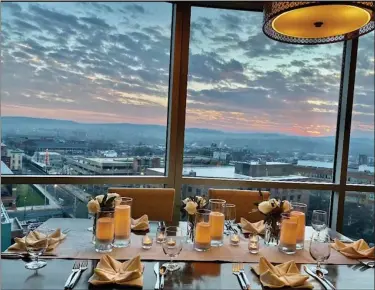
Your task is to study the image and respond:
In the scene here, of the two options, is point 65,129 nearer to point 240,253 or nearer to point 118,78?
point 118,78

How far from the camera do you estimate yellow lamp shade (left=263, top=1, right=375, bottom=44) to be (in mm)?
1661

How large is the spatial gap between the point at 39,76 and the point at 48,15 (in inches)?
22.3

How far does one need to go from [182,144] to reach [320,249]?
194cm

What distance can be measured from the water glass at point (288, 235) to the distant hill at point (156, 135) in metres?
1.79

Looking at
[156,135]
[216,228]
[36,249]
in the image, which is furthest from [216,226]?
[156,135]

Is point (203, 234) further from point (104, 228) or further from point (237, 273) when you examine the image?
point (104, 228)

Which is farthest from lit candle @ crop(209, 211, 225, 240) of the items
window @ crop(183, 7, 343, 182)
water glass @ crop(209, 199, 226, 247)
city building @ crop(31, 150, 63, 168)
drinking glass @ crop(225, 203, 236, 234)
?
city building @ crop(31, 150, 63, 168)

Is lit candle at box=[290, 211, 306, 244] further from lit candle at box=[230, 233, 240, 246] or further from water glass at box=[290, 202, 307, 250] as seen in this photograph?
lit candle at box=[230, 233, 240, 246]

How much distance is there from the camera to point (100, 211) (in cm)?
151

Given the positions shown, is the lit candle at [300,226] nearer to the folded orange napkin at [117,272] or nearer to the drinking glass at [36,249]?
the folded orange napkin at [117,272]

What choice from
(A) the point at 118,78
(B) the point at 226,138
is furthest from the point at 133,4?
(B) the point at 226,138

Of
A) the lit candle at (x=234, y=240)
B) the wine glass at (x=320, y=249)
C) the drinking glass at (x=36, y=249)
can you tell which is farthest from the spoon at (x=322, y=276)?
the drinking glass at (x=36, y=249)

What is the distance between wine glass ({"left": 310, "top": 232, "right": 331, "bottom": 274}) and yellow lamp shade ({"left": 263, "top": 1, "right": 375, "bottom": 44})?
104 centimetres

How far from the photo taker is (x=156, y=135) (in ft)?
10.7
